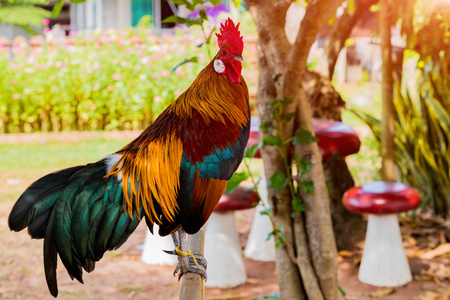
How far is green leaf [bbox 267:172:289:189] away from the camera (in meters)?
2.42

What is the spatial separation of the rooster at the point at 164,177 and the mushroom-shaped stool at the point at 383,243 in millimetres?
2246

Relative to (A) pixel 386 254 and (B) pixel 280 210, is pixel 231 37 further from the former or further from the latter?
(A) pixel 386 254

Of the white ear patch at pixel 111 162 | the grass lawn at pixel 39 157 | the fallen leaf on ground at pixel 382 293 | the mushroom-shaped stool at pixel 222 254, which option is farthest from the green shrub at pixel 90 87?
the white ear patch at pixel 111 162

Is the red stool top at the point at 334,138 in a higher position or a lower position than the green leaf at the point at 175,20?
lower

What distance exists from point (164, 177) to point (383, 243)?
2562 millimetres

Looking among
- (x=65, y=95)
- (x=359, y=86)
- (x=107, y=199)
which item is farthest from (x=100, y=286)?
(x=359, y=86)

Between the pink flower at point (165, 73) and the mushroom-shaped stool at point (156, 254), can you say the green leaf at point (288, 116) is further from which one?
the pink flower at point (165, 73)

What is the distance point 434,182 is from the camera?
15.5 feet

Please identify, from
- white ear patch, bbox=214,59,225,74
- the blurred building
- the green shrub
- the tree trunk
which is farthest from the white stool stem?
the blurred building

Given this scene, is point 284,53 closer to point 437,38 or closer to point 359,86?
point 437,38

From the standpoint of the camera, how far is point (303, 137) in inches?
92.0

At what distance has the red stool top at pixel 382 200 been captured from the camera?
11.2 ft

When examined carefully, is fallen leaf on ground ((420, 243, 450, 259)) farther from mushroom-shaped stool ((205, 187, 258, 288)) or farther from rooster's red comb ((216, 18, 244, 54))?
rooster's red comb ((216, 18, 244, 54))

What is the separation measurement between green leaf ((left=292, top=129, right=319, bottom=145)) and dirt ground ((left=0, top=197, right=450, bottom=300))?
1456 millimetres
